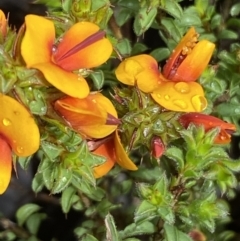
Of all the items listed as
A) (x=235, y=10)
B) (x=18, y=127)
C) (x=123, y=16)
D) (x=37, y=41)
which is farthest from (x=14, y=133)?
(x=235, y=10)

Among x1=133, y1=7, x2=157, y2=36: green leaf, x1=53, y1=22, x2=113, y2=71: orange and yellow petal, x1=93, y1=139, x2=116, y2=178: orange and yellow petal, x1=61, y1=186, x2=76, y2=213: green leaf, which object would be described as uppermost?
x1=53, y1=22, x2=113, y2=71: orange and yellow petal

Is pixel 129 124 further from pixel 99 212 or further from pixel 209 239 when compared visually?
pixel 209 239

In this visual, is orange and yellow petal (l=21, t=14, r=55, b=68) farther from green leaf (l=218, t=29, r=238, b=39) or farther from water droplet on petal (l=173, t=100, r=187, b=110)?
green leaf (l=218, t=29, r=238, b=39)

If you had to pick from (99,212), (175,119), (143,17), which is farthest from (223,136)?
(99,212)

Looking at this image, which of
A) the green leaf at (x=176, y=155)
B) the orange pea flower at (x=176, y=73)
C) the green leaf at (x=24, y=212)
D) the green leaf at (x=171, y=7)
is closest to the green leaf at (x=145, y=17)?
the green leaf at (x=171, y=7)

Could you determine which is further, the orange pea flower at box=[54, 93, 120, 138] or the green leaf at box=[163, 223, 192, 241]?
the green leaf at box=[163, 223, 192, 241]

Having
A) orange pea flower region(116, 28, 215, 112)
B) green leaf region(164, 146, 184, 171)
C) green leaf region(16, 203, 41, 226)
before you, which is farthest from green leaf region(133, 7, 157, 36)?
green leaf region(16, 203, 41, 226)

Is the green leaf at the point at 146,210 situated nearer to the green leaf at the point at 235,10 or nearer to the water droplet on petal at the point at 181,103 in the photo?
the water droplet on petal at the point at 181,103
